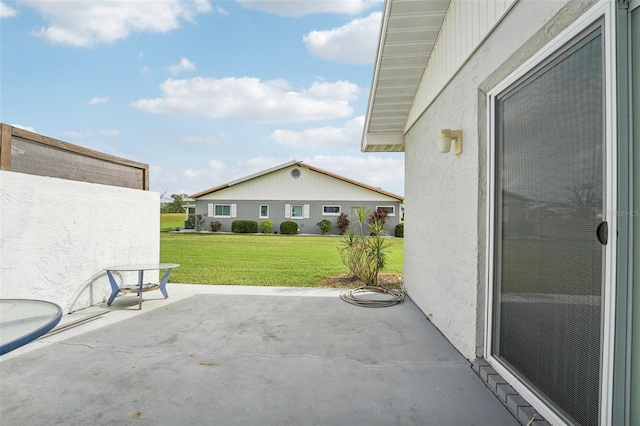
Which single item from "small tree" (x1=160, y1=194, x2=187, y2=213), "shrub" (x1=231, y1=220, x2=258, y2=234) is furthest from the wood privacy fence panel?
"small tree" (x1=160, y1=194, x2=187, y2=213)

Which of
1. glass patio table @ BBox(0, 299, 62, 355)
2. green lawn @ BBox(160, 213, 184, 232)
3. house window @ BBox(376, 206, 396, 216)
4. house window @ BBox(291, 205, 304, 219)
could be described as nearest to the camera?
glass patio table @ BBox(0, 299, 62, 355)

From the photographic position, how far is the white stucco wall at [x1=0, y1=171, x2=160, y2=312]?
4227mm

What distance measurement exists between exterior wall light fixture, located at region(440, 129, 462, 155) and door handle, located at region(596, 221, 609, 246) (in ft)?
6.80

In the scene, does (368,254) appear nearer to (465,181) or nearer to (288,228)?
(465,181)

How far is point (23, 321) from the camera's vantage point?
1.92m

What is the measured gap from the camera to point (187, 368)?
3.30 meters

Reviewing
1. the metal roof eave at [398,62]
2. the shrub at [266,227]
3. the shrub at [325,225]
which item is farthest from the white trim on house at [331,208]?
the metal roof eave at [398,62]

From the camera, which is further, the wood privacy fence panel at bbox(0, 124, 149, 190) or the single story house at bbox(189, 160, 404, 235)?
the single story house at bbox(189, 160, 404, 235)

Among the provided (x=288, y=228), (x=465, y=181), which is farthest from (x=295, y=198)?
(x=465, y=181)

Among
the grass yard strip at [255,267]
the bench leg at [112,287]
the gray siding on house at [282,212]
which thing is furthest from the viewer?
the gray siding on house at [282,212]

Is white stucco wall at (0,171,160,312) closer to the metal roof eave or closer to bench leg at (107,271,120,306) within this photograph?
bench leg at (107,271,120,306)

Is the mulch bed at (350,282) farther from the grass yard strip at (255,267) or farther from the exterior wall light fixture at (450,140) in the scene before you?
the exterior wall light fixture at (450,140)

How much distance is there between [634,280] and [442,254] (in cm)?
278

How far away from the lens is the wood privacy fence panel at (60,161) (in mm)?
4309
